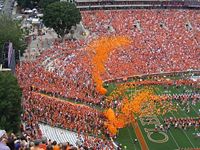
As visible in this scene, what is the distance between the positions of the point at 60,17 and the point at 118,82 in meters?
13.8

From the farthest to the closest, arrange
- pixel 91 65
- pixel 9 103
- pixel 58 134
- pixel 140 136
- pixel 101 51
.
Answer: pixel 101 51 → pixel 91 65 → pixel 140 136 → pixel 58 134 → pixel 9 103

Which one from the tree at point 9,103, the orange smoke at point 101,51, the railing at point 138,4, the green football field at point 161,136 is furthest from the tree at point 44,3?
the tree at point 9,103

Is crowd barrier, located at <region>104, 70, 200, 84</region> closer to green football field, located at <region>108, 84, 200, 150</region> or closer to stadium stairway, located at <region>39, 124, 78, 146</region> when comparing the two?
green football field, located at <region>108, 84, 200, 150</region>

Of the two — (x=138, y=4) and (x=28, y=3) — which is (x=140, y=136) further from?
(x=28, y=3)

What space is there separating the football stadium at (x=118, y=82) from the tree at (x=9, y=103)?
0.94 meters

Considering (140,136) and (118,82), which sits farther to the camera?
(118,82)

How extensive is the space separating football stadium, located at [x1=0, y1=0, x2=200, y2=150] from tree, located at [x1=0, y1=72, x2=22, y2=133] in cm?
94

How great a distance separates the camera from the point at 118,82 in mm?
46250

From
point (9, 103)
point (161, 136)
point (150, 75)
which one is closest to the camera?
point (9, 103)

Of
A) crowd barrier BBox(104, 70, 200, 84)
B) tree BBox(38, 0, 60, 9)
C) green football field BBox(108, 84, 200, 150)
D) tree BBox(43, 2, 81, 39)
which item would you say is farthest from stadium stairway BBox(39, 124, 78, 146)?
tree BBox(38, 0, 60, 9)

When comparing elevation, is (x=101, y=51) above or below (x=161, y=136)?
above

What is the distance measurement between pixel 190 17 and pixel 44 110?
38.6m

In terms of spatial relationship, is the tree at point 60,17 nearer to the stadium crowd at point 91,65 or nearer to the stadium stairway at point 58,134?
the stadium crowd at point 91,65

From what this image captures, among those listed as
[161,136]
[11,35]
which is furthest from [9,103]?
[11,35]
